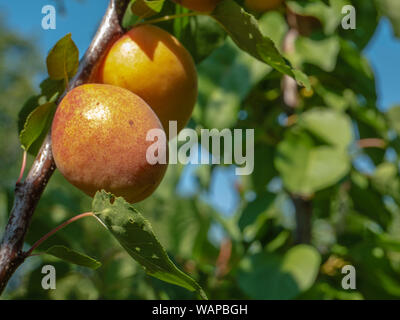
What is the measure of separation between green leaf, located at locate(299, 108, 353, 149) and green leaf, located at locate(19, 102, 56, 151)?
2.24ft

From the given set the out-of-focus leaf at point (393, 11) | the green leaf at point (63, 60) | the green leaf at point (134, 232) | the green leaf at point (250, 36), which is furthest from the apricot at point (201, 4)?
the out-of-focus leaf at point (393, 11)

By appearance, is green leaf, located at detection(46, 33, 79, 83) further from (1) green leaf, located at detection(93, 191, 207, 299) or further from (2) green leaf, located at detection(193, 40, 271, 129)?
(2) green leaf, located at detection(193, 40, 271, 129)

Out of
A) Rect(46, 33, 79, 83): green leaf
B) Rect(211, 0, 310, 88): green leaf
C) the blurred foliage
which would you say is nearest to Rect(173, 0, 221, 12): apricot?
Rect(211, 0, 310, 88): green leaf

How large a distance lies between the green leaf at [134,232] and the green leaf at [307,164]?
0.60m

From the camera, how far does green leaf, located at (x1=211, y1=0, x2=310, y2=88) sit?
0.42 metres

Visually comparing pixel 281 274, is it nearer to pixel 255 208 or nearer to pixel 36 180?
pixel 255 208

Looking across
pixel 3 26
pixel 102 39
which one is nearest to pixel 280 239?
pixel 102 39

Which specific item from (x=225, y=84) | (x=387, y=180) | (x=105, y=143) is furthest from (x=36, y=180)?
(x=387, y=180)

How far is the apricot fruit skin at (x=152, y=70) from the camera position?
1.47 ft

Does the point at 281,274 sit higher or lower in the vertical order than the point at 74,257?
lower

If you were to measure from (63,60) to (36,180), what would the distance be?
128mm

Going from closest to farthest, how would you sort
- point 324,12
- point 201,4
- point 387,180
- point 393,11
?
point 201,4 → point 393,11 → point 324,12 → point 387,180

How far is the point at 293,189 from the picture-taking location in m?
0.94

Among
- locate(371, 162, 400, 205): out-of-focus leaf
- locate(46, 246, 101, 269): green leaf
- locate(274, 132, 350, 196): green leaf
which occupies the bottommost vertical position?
locate(371, 162, 400, 205): out-of-focus leaf
